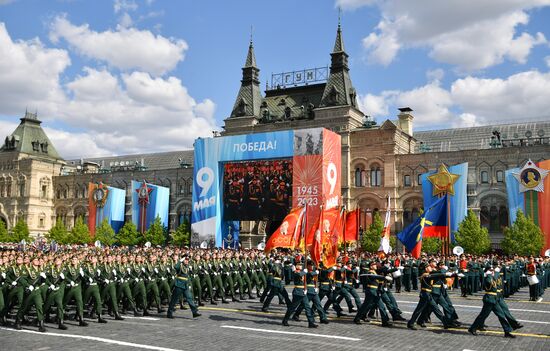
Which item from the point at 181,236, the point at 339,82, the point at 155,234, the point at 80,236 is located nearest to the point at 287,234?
the point at 181,236

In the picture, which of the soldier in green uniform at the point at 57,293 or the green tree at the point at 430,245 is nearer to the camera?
the soldier in green uniform at the point at 57,293

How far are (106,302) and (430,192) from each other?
1456 inches

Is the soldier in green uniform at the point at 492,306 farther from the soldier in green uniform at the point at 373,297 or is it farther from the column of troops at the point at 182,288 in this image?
the soldier in green uniform at the point at 373,297

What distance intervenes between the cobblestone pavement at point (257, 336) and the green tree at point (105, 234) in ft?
158

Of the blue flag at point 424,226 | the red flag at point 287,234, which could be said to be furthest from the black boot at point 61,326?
the blue flag at point 424,226

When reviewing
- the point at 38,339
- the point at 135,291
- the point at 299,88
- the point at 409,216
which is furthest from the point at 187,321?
the point at 299,88

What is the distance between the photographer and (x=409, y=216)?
53812 millimetres

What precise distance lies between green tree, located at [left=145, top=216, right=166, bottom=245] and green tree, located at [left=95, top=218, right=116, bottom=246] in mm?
5032

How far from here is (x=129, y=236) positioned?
6306cm

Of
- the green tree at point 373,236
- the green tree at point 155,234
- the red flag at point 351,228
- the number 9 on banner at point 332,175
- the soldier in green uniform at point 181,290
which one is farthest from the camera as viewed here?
the green tree at point 155,234

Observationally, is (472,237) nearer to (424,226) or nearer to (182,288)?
(424,226)

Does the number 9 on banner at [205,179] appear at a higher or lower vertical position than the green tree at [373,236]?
higher

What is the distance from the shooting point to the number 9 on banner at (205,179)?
163 ft

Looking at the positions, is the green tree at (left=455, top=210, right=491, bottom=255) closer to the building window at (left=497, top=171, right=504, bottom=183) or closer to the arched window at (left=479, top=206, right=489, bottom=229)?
the arched window at (left=479, top=206, right=489, bottom=229)
